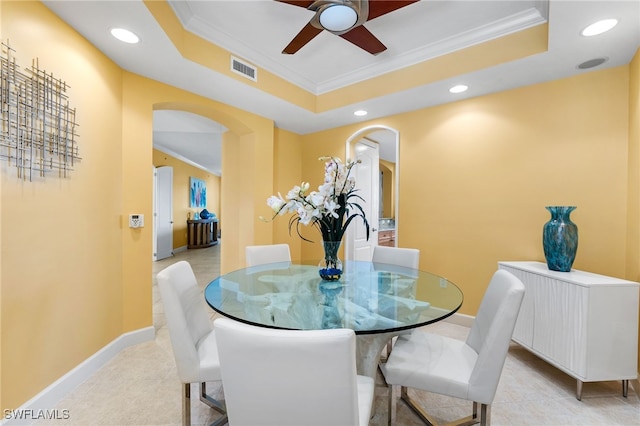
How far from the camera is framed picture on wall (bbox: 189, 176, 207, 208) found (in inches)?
345

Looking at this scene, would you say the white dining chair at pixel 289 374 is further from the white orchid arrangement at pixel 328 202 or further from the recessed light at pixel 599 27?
the recessed light at pixel 599 27

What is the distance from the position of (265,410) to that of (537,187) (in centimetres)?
289

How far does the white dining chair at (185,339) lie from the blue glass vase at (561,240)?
2403mm

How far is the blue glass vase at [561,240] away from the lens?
2.05 metres

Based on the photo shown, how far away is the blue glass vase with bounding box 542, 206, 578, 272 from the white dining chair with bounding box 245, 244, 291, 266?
216cm

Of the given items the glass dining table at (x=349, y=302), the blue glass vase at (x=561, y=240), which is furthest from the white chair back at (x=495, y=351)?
the blue glass vase at (x=561, y=240)

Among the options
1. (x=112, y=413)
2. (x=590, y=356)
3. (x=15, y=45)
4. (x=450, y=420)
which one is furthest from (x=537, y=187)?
(x=15, y=45)

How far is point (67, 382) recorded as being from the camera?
70.9 inches

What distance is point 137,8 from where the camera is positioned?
1.68 meters

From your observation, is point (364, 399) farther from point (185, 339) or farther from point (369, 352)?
point (185, 339)

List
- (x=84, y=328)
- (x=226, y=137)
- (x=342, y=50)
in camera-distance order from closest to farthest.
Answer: (x=84, y=328), (x=342, y=50), (x=226, y=137)

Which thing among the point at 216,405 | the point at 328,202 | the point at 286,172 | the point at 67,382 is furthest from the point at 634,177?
the point at 67,382

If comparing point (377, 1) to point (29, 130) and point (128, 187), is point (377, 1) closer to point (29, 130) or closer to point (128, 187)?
point (29, 130)

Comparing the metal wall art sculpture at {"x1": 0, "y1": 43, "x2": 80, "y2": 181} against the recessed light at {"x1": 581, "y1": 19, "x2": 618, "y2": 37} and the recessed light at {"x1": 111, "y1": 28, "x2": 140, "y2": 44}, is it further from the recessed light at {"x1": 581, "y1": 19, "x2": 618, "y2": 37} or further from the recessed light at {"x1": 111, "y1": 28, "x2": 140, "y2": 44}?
the recessed light at {"x1": 581, "y1": 19, "x2": 618, "y2": 37}
